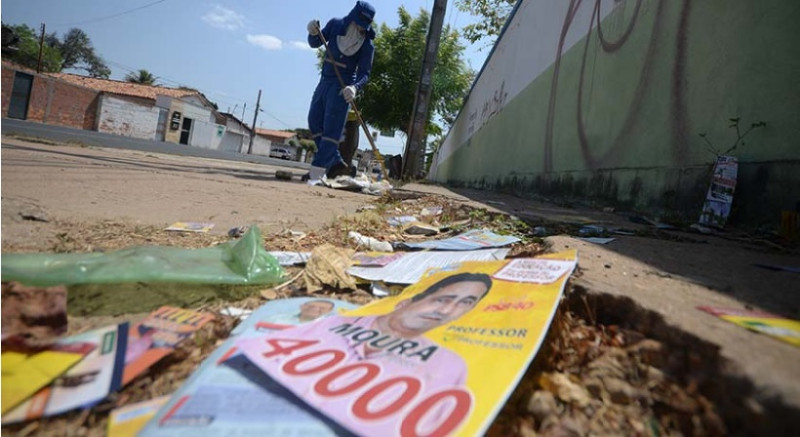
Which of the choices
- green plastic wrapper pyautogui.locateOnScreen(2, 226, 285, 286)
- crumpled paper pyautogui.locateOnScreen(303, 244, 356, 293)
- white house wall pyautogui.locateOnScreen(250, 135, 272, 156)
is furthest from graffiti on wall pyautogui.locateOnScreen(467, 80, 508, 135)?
white house wall pyautogui.locateOnScreen(250, 135, 272, 156)

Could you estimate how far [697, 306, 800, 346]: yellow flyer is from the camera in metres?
0.57

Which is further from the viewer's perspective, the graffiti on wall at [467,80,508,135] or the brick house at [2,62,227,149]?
the brick house at [2,62,227,149]

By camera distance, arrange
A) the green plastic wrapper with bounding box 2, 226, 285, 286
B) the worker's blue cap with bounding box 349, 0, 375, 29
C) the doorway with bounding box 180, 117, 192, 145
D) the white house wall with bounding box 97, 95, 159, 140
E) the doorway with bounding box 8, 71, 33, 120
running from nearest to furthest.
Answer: the green plastic wrapper with bounding box 2, 226, 285, 286
the worker's blue cap with bounding box 349, 0, 375, 29
the doorway with bounding box 8, 71, 33, 120
the white house wall with bounding box 97, 95, 159, 140
the doorway with bounding box 180, 117, 192, 145

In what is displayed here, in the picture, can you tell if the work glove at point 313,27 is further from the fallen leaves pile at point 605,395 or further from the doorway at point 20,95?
the doorway at point 20,95

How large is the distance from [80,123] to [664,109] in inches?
1194

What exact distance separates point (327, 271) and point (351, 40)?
3.93 m

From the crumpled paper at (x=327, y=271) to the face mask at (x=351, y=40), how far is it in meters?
3.76

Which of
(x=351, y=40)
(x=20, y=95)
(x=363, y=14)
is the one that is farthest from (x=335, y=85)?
(x=20, y=95)

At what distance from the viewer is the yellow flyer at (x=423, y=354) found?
1.62 ft

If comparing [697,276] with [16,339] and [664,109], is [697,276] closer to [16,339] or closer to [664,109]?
[16,339]

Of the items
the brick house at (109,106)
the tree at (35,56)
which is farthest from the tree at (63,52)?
the brick house at (109,106)

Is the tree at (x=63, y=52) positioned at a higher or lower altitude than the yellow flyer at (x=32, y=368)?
higher

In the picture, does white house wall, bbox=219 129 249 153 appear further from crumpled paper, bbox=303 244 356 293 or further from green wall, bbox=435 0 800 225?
crumpled paper, bbox=303 244 356 293

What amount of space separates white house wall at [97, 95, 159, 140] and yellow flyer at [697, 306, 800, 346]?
98.5ft
